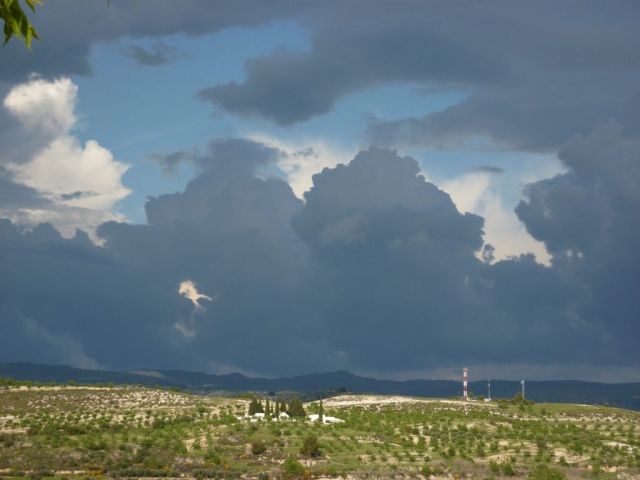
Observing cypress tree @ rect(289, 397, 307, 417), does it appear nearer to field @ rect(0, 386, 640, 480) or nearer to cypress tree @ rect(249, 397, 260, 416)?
cypress tree @ rect(249, 397, 260, 416)

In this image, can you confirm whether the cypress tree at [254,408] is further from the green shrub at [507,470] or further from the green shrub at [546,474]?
the green shrub at [546,474]

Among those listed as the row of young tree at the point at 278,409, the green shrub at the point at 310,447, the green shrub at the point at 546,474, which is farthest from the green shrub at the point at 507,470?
the row of young tree at the point at 278,409

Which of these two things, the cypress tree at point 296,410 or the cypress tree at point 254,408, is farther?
the cypress tree at point 296,410

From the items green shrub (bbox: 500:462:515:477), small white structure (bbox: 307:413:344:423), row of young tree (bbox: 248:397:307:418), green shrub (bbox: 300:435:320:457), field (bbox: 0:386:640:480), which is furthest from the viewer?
row of young tree (bbox: 248:397:307:418)

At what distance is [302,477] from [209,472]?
30.8ft

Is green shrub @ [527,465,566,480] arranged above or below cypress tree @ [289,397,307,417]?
below

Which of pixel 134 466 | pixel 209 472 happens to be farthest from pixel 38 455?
pixel 209 472

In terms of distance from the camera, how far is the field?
271ft

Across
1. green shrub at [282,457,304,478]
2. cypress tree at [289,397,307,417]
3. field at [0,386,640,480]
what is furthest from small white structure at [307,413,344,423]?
green shrub at [282,457,304,478]

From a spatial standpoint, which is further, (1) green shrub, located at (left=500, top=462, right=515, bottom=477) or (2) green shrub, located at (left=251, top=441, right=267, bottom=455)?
(2) green shrub, located at (left=251, top=441, right=267, bottom=455)

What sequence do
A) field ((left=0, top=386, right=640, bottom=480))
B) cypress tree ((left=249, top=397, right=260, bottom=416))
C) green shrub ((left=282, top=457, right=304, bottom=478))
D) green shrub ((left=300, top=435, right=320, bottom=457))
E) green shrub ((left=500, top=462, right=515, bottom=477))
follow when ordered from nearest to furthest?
green shrub ((left=282, top=457, right=304, bottom=478)), green shrub ((left=500, top=462, right=515, bottom=477)), field ((left=0, top=386, right=640, bottom=480)), green shrub ((left=300, top=435, right=320, bottom=457)), cypress tree ((left=249, top=397, right=260, bottom=416))

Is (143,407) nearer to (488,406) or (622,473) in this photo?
(488,406)

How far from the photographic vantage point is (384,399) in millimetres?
150125

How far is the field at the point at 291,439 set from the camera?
82.6 metres
